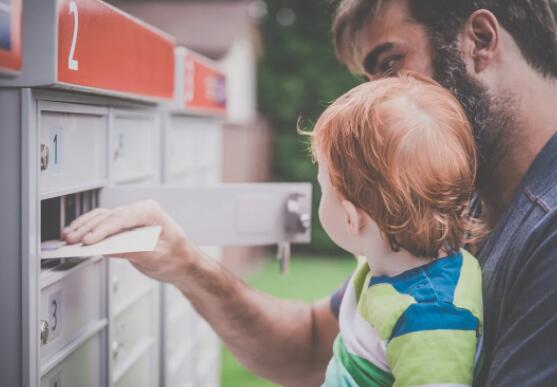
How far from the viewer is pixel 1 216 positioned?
127 cm

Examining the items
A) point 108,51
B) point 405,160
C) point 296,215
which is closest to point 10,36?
point 108,51

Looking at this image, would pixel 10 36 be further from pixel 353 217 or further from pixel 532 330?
pixel 532 330

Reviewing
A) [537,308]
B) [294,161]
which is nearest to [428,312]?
[537,308]

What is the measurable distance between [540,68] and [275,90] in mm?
8858

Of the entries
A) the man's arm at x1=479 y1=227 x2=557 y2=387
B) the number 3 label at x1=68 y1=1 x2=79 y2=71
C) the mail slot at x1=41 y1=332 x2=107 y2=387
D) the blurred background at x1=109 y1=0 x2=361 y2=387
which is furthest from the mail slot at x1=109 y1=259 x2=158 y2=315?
the blurred background at x1=109 y1=0 x2=361 y2=387

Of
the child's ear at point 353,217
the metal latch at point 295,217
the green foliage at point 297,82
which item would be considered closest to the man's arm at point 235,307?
the metal latch at point 295,217

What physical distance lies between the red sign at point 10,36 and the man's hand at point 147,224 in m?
0.40

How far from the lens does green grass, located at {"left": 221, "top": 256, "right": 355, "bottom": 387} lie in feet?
17.4

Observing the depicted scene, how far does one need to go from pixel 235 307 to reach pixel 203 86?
3.89 feet

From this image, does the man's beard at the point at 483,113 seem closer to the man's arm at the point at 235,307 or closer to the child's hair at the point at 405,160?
the child's hair at the point at 405,160

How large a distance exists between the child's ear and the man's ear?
543 millimetres

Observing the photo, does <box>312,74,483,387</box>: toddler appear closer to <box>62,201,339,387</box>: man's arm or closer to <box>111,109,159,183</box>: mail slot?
<box>62,201,339,387</box>: man's arm

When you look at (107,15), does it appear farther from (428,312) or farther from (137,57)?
(428,312)

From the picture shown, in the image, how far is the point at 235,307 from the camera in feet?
6.30
